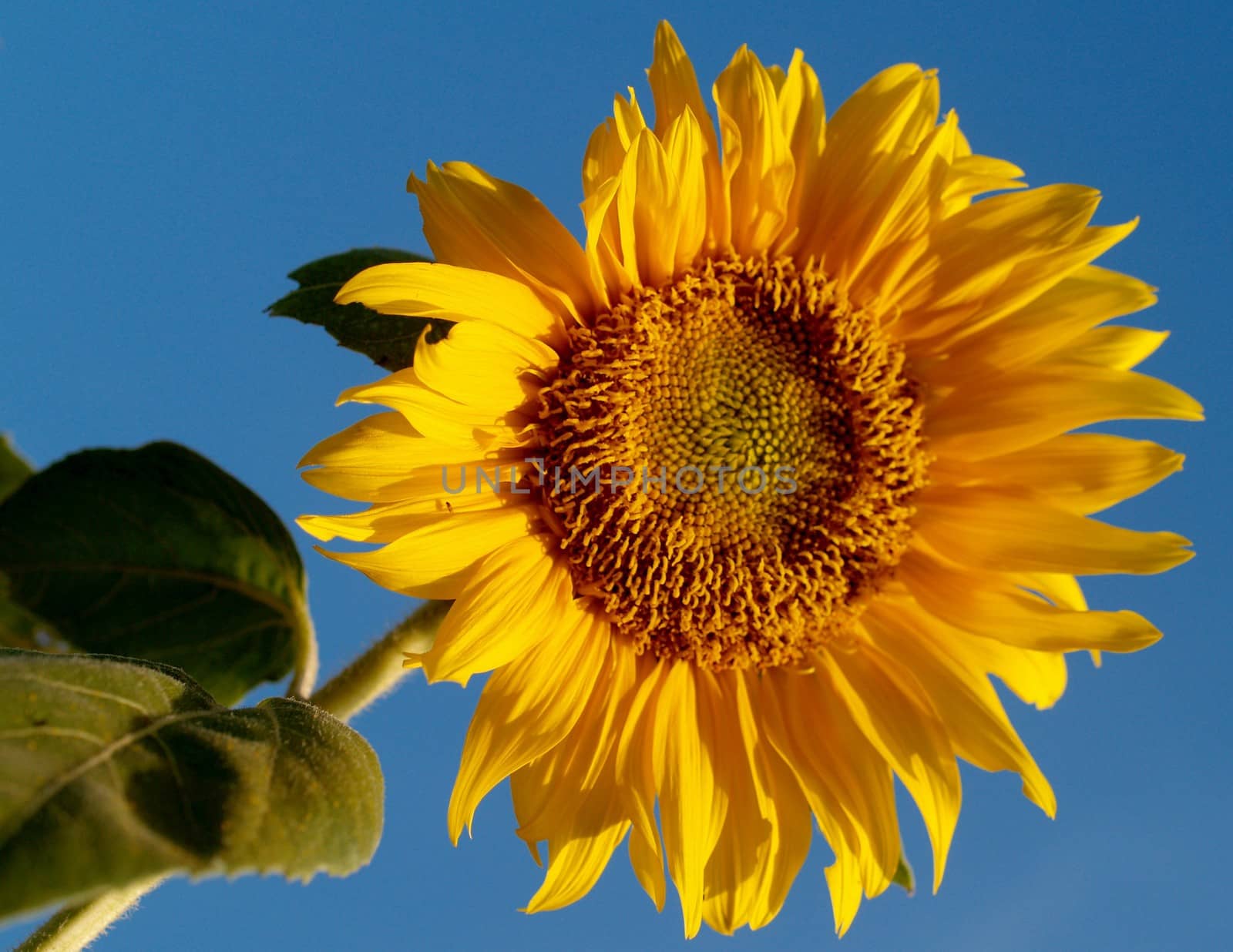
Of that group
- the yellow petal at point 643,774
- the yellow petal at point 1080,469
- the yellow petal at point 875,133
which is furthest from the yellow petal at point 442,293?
the yellow petal at point 1080,469

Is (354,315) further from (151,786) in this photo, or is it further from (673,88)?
(151,786)

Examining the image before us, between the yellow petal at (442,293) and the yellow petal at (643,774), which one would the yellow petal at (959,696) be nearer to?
the yellow petal at (643,774)

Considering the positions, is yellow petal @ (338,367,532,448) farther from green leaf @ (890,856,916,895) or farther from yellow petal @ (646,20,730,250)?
green leaf @ (890,856,916,895)

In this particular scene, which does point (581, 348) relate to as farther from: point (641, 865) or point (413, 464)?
point (641, 865)

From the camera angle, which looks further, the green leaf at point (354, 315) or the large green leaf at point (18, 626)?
the large green leaf at point (18, 626)

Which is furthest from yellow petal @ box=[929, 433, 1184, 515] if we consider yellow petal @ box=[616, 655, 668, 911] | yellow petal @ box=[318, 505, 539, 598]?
yellow petal @ box=[318, 505, 539, 598]
